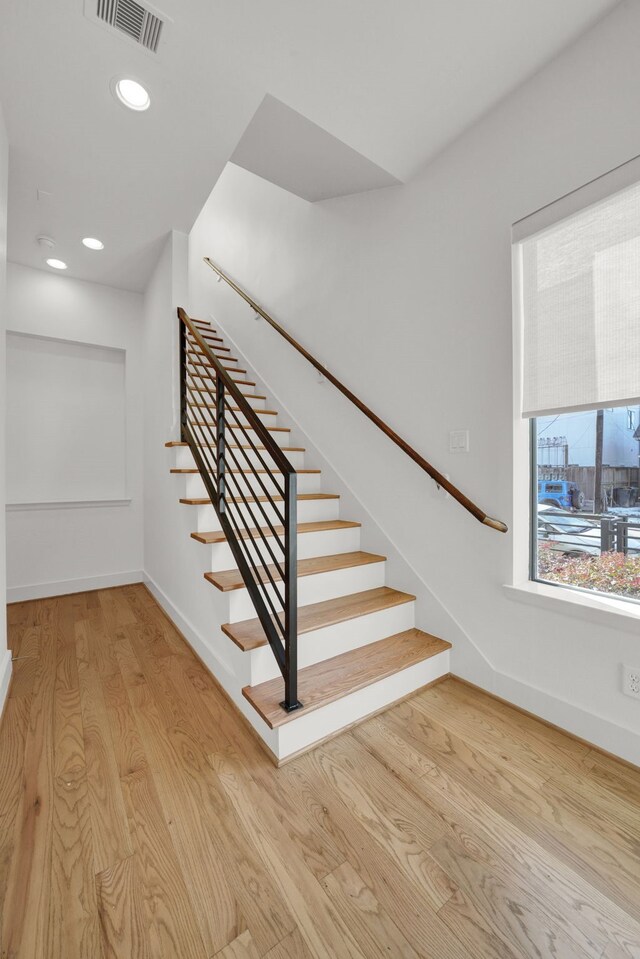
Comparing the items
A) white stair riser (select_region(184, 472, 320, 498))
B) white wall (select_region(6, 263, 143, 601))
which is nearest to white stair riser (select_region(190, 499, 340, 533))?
white stair riser (select_region(184, 472, 320, 498))

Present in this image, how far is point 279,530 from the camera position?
2.26 metres

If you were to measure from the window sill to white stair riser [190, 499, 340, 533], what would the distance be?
1.25m

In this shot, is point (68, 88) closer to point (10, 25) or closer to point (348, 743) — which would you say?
point (10, 25)

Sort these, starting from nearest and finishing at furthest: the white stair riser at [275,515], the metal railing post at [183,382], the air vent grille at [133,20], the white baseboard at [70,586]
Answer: the air vent grille at [133,20] < the white stair riser at [275,515] < the metal railing post at [183,382] < the white baseboard at [70,586]

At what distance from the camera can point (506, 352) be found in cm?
180

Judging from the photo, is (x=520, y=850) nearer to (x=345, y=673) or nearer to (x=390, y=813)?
(x=390, y=813)

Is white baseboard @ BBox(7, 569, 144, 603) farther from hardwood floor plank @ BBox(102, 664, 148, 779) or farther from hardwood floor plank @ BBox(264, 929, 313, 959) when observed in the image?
hardwood floor plank @ BBox(264, 929, 313, 959)

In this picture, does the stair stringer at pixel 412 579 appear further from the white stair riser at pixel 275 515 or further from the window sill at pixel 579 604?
the window sill at pixel 579 604

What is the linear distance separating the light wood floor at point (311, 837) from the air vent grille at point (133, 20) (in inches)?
110

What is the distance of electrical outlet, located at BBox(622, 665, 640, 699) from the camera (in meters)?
1.45

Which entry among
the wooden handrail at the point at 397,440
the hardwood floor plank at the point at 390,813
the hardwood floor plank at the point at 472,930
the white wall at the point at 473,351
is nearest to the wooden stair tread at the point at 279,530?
the white wall at the point at 473,351

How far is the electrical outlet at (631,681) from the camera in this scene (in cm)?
145

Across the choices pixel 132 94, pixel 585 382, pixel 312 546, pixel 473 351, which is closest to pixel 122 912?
pixel 312 546

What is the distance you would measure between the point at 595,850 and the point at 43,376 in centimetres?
452
